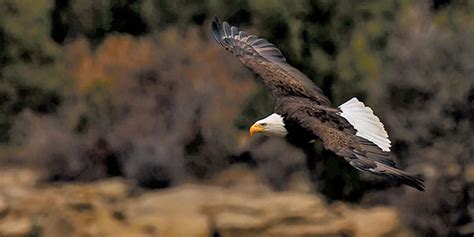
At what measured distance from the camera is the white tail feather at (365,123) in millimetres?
11555

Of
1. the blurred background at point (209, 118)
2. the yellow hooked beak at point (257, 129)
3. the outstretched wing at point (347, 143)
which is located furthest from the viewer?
the blurred background at point (209, 118)

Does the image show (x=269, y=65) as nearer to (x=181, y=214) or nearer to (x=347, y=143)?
(x=347, y=143)

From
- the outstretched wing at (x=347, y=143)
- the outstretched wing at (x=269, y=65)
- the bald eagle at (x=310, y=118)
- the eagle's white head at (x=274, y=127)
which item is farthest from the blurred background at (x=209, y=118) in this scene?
the outstretched wing at (x=347, y=143)

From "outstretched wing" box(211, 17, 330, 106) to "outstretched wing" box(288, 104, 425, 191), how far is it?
846mm

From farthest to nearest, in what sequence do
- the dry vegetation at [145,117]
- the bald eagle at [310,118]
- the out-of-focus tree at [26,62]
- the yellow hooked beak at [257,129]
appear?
1. the out-of-focus tree at [26,62]
2. the dry vegetation at [145,117]
3. the yellow hooked beak at [257,129]
4. the bald eagle at [310,118]

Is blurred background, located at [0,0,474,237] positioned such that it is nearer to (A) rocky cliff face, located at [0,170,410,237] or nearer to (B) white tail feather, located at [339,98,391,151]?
(A) rocky cliff face, located at [0,170,410,237]

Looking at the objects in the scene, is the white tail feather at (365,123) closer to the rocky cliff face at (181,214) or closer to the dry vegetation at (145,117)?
the rocky cliff face at (181,214)

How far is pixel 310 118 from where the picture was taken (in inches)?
457

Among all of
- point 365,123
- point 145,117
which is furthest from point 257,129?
point 145,117

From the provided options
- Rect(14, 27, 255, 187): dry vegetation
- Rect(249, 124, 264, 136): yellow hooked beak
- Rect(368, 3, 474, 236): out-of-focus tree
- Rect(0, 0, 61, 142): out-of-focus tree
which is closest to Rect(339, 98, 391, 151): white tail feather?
Rect(249, 124, 264, 136): yellow hooked beak

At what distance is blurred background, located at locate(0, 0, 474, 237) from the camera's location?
68.6ft

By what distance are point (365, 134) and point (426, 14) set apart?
15.0 metres

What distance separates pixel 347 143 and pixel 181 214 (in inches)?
408

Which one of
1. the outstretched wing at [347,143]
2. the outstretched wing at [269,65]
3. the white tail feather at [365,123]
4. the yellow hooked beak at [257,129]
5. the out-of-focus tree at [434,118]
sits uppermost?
the out-of-focus tree at [434,118]
